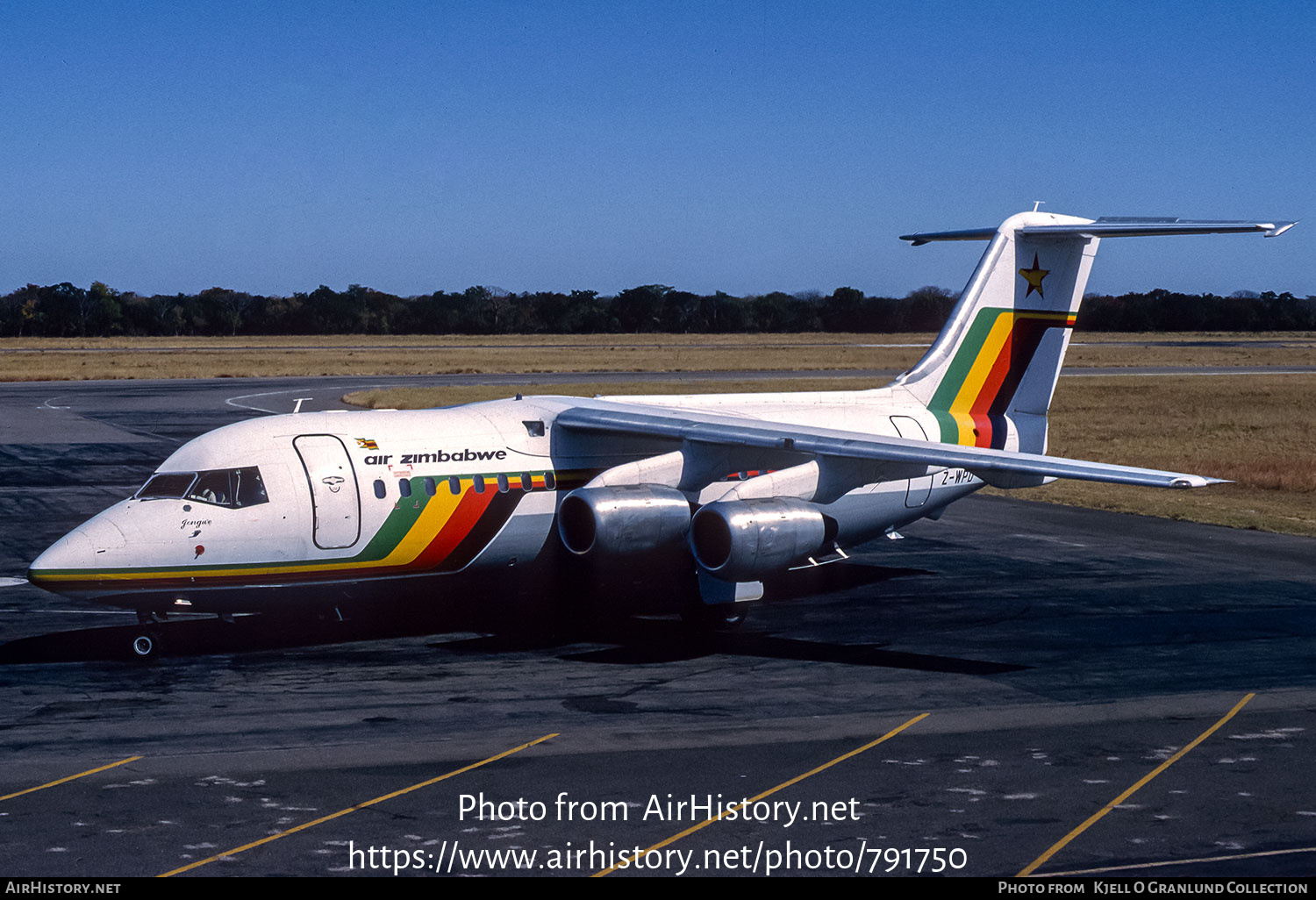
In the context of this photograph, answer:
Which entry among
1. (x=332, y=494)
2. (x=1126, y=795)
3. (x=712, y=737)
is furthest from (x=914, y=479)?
(x=1126, y=795)

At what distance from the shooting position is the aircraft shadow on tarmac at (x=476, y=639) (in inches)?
691

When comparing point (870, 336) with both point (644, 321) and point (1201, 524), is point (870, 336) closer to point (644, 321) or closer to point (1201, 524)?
point (644, 321)

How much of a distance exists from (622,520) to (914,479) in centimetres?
594

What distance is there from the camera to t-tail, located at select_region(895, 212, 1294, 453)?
23391 mm

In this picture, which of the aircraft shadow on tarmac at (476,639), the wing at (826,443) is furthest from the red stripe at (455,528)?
the wing at (826,443)

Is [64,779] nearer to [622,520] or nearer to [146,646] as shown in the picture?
[146,646]

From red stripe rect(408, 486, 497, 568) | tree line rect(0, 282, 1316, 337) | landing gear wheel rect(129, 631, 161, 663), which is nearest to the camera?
landing gear wheel rect(129, 631, 161, 663)

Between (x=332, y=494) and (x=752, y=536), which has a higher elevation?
(x=332, y=494)

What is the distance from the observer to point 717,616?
19312 mm

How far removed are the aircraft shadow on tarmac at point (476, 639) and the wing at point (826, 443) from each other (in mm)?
2626

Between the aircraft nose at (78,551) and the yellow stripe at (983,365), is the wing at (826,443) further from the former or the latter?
the aircraft nose at (78,551)

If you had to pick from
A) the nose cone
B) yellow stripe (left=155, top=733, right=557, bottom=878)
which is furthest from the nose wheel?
yellow stripe (left=155, top=733, right=557, bottom=878)

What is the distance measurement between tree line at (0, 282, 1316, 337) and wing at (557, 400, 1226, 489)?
532 ft

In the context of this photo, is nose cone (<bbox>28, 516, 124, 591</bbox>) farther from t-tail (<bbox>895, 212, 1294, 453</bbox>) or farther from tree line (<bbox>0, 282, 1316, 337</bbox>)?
tree line (<bbox>0, 282, 1316, 337</bbox>)
